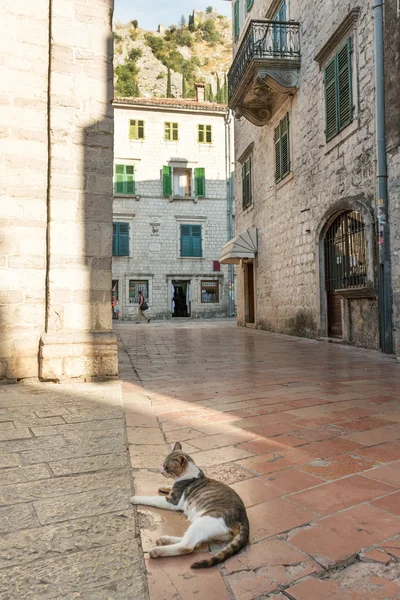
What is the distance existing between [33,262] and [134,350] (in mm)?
4001

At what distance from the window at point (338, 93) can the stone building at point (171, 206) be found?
17647 millimetres

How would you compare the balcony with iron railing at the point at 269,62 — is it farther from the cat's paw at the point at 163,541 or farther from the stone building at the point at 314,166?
the cat's paw at the point at 163,541

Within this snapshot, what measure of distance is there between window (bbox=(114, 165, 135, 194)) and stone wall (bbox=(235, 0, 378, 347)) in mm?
12104

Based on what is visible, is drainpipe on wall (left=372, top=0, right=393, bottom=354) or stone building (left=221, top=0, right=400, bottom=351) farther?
stone building (left=221, top=0, right=400, bottom=351)

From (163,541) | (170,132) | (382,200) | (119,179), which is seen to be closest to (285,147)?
(382,200)

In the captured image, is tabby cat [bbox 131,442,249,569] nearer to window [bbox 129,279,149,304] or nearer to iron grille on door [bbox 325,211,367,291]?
iron grille on door [bbox 325,211,367,291]

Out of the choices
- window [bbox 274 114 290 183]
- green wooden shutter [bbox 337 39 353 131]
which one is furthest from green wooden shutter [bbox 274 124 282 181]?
green wooden shutter [bbox 337 39 353 131]

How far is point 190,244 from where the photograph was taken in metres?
27.3

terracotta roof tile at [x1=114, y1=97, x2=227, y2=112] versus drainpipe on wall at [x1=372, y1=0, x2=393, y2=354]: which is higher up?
terracotta roof tile at [x1=114, y1=97, x2=227, y2=112]

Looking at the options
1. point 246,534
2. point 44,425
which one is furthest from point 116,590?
point 44,425

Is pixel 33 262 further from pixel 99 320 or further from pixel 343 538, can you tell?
pixel 343 538

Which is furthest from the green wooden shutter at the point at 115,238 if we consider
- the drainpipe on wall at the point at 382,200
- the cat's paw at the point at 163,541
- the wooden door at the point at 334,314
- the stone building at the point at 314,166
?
the cat's paw at the point at 163,541

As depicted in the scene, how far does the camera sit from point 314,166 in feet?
34.4

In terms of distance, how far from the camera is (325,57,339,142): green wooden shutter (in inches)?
370
